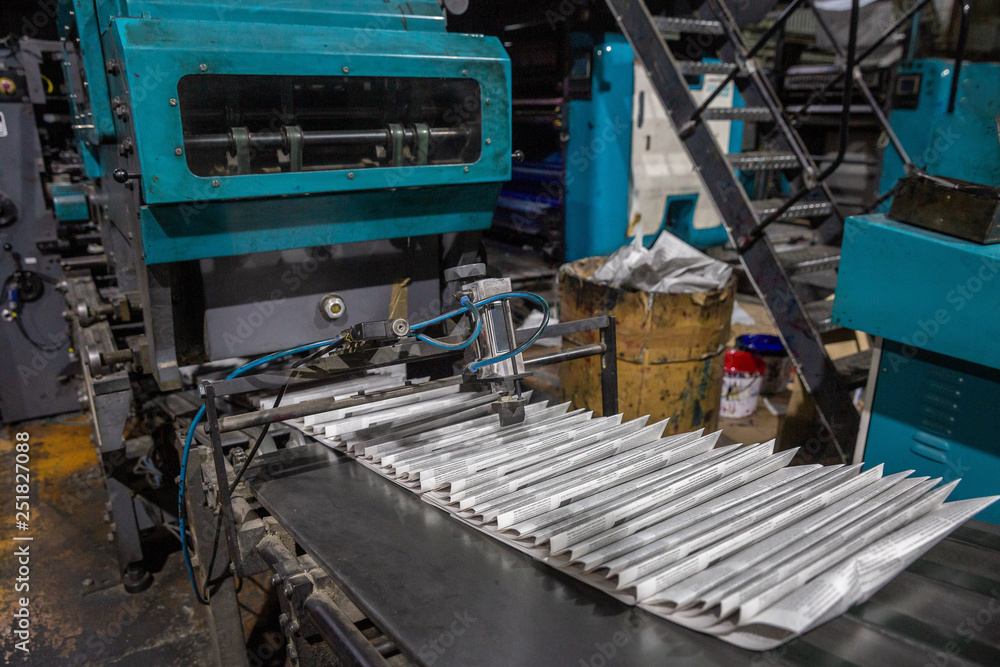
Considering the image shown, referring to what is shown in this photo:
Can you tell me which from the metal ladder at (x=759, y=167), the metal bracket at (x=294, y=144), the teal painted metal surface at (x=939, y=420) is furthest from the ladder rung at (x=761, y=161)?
the metal bracket at (x=294, y=144)

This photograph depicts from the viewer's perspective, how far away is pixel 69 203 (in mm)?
3336

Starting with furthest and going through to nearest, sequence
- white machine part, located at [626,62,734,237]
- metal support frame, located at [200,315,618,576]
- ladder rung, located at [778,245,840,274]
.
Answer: white machine part, located at [626,62,734,237] < ladder rung, located at [778,245,840,274] < metal support frame, located at [200,315,618,576]

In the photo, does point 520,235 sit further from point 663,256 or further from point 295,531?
point 295,531

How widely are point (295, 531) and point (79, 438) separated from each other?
3357 mm

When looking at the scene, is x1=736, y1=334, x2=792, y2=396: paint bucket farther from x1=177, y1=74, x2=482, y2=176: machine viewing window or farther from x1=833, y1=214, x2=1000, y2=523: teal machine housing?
x1=177, y1=74, x2=482, y2=176: machine viewing window

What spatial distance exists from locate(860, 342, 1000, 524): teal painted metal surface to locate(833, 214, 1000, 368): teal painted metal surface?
0.24 ft

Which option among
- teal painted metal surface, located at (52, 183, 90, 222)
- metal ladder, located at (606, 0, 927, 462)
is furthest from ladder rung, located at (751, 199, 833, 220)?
teal painted metal surface, located at (52, 183, 90, 222)

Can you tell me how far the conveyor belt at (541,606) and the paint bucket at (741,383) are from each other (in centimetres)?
242

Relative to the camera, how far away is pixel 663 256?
3334 mm

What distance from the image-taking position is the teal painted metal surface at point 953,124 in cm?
429

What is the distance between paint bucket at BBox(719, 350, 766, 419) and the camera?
3715mm

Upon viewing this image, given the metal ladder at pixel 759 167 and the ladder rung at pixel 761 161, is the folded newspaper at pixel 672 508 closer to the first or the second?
the metal ladder at pixel 759 167

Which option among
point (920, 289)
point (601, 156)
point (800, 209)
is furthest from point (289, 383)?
point (601, 156)

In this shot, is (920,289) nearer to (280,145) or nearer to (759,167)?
(759,167)
